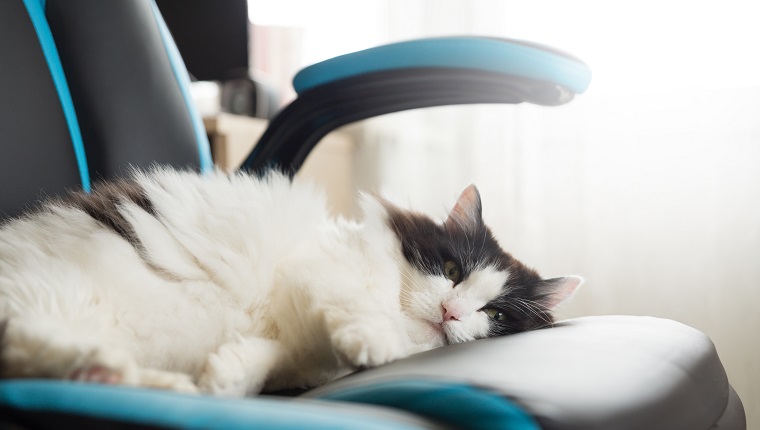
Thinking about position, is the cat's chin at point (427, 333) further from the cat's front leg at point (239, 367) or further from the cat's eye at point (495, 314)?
the cat's front leg at point (239, 367)

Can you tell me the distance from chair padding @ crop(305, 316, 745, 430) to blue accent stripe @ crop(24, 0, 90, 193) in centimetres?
77

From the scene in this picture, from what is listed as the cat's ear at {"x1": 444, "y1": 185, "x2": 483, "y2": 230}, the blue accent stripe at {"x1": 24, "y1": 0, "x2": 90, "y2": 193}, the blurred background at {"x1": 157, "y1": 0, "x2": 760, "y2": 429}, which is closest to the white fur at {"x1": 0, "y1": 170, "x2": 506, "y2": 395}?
the cat's ear at {"x1": 444, "y1": 185, "x2": 483, "y2": 230}

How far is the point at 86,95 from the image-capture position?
125 cm

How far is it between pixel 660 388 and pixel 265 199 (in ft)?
2.25

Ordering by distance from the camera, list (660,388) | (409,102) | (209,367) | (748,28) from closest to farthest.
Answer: (660,388), (209,367), (409,102), (748,28)

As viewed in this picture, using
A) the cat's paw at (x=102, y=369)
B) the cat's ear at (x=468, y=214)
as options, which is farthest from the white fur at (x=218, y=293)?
the cat's ear at (x=468, y=214)

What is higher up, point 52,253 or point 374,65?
point 374,65

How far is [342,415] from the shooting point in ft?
1.74

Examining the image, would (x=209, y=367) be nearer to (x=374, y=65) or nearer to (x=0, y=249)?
(x=0, y=249)

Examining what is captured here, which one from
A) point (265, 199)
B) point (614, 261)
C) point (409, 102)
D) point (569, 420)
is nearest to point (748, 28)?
point (614, 261)

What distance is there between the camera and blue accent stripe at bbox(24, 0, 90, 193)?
124cm

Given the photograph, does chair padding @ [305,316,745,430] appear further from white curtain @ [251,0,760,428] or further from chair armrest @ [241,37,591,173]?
white curtain @ [251,0,760,428]

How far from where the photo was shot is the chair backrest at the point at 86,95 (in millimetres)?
1191

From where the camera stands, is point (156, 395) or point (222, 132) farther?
point (222, 132)
